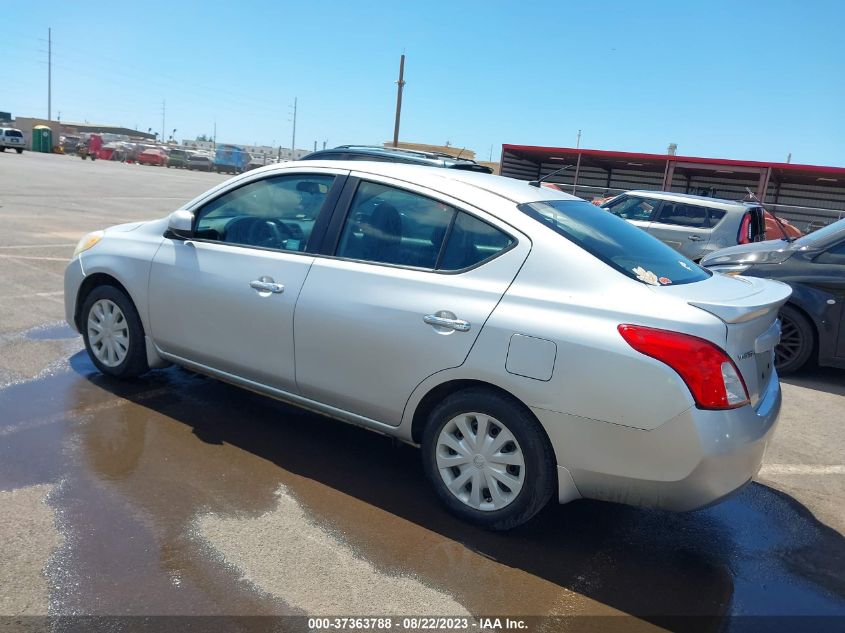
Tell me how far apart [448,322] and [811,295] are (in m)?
4.82

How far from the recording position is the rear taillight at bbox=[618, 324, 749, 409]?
299 centimetres

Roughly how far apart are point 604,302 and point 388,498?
61.0 inches

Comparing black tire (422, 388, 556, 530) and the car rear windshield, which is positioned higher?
the car rear windshield

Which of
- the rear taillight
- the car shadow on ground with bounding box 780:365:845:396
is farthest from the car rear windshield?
the car shadow on ground with bounding box 780:365:845:396

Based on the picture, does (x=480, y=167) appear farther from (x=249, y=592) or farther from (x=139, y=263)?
(x=249, y=592)

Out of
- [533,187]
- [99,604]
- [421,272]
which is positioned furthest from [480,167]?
[99,604]

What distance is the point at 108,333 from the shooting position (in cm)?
497

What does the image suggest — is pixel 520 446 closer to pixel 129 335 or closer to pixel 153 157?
pixel 129 335

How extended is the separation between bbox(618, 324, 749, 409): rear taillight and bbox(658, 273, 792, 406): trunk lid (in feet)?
0.29

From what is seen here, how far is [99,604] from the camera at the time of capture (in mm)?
2748

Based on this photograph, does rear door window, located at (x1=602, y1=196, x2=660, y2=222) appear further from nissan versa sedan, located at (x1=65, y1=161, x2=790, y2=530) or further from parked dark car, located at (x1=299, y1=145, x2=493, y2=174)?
nissan versa sedan, located at (x1=65, y1=161, x2=790, y2=530)

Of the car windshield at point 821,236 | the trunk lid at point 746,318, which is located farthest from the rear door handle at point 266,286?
the car windshield at point 821,236

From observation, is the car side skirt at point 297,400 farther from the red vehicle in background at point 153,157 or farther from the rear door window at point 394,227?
the red vehicle in background at point 153,157

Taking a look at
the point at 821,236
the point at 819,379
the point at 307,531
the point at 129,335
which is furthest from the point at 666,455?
the point at 821,236
